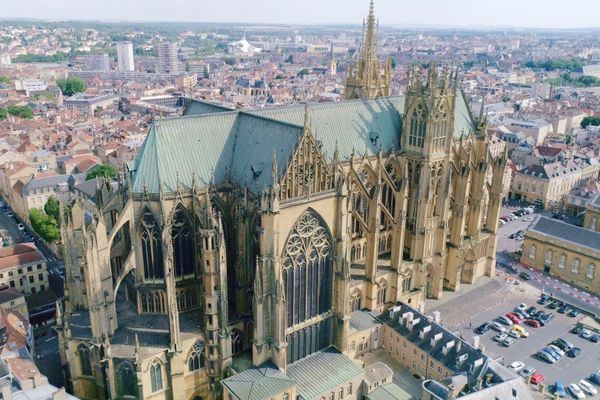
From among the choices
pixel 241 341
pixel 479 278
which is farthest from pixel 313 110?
pixel 479 278

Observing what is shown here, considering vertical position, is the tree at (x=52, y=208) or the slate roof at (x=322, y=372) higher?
the tree at (x=52, y=208)

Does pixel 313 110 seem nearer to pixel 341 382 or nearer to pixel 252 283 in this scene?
pixel 252 283

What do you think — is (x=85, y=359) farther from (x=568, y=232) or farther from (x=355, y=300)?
(x=568, y=232)

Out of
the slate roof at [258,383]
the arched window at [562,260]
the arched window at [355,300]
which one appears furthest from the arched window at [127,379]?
the arched window at [562,260]

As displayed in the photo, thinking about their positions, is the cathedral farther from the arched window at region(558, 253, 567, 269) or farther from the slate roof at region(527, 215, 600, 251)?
the arched window at region(558, 253, 567, 269)

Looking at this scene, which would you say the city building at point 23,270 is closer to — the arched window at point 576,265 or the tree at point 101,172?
the tree at point 101,172

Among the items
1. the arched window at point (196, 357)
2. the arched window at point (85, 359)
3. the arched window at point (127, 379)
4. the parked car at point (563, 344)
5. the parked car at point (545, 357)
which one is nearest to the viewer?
the arched window at point (127, 379)

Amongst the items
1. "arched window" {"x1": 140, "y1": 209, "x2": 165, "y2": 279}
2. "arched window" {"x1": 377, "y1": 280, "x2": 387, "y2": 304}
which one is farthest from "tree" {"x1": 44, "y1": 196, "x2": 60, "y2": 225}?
"arched window" {"x1": 377, "y1": 280, "x2": 387, "y2": 304}
